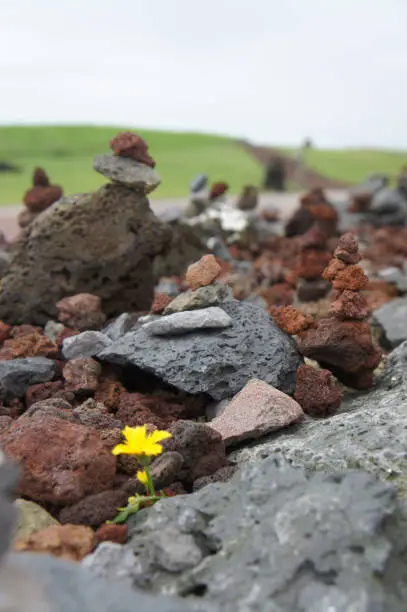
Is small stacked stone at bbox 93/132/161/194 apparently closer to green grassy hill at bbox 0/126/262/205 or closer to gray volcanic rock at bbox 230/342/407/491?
gray volcanic rock at bbox 230/342/407/491

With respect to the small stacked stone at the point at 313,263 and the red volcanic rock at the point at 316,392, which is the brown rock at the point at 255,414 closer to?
the red volcanic rock at the point at 316,392

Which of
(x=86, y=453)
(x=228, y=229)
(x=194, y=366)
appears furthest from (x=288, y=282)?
(x=86, y=453)

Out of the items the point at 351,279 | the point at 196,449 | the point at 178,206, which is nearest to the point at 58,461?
the point at 196,449

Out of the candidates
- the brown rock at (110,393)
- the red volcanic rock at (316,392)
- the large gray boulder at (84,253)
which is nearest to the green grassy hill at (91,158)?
the large gray boulder at (84,253)

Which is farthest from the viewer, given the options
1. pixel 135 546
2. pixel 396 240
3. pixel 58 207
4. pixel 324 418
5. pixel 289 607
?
pixel 396 240

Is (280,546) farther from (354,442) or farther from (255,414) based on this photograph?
(255,414)

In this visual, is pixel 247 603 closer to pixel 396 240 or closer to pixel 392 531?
pixel 392 531
